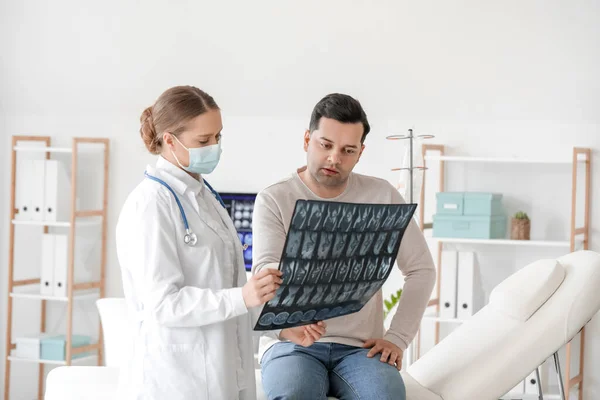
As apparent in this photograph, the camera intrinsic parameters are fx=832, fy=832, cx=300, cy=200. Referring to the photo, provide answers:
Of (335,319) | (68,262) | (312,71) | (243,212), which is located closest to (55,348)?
(68,262)

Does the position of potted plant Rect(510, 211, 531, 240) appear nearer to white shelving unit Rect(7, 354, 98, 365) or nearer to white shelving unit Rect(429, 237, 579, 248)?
white shelving unit Rect(429, 237, 579, 248)

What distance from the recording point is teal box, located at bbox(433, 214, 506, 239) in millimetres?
3744

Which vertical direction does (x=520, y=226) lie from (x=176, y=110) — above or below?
below

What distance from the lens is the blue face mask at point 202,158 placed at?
5.77 feet

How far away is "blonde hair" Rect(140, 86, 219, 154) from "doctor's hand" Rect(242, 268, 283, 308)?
39 centimetres

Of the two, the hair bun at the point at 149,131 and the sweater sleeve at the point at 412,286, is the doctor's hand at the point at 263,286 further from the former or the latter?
the sweater sleeve at the point at 412,286

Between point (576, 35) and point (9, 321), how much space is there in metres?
3.12

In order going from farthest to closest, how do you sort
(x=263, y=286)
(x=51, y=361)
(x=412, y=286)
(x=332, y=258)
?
(x=51, y=361)
(x=412, y=286)
(x=332, y=258)
(x=263, y=286)

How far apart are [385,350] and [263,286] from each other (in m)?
0.54

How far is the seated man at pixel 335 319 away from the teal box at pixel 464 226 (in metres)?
1.66

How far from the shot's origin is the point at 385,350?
2.00 metres

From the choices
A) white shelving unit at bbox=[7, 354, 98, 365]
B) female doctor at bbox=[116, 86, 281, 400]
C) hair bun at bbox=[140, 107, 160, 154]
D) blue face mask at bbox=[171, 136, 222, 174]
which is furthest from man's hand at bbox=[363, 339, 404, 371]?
white shelving unit at bbox=[7, 354, 98, 365]

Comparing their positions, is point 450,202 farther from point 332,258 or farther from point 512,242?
point 332,258

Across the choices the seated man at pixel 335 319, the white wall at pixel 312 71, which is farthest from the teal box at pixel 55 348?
the seated man at pixel 335 319
